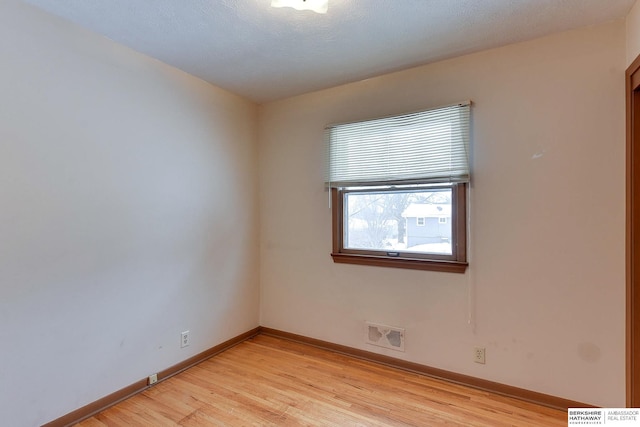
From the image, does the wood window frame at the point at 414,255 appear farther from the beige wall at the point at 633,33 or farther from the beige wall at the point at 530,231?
the beige wall at the point at 633,33

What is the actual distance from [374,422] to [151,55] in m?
2.92

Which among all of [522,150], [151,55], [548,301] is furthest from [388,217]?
[151,55]

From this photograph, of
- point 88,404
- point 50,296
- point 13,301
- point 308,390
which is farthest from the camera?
point 308,390

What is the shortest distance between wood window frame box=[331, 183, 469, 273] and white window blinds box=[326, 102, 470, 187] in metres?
0.14

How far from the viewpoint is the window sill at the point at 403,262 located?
91.1 inches

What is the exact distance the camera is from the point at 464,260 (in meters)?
2.29

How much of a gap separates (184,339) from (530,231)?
2.74 m

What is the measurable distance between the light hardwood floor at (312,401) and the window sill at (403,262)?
2.78 ft

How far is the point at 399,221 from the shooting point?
2.59m

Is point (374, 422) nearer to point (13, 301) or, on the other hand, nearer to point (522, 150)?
point (522, 150)

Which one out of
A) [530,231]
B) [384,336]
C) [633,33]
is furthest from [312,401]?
[633,33]

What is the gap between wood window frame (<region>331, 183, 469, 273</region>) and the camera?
230 cm

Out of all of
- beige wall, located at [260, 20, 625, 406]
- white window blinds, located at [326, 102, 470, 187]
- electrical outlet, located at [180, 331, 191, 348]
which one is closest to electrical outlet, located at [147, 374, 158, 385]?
electrical outlet, located at [180, 331, 191, 348]

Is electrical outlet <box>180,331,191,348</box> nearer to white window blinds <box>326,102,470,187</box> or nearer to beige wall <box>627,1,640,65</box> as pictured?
white window blinds <box>326,102,470,187</box>
